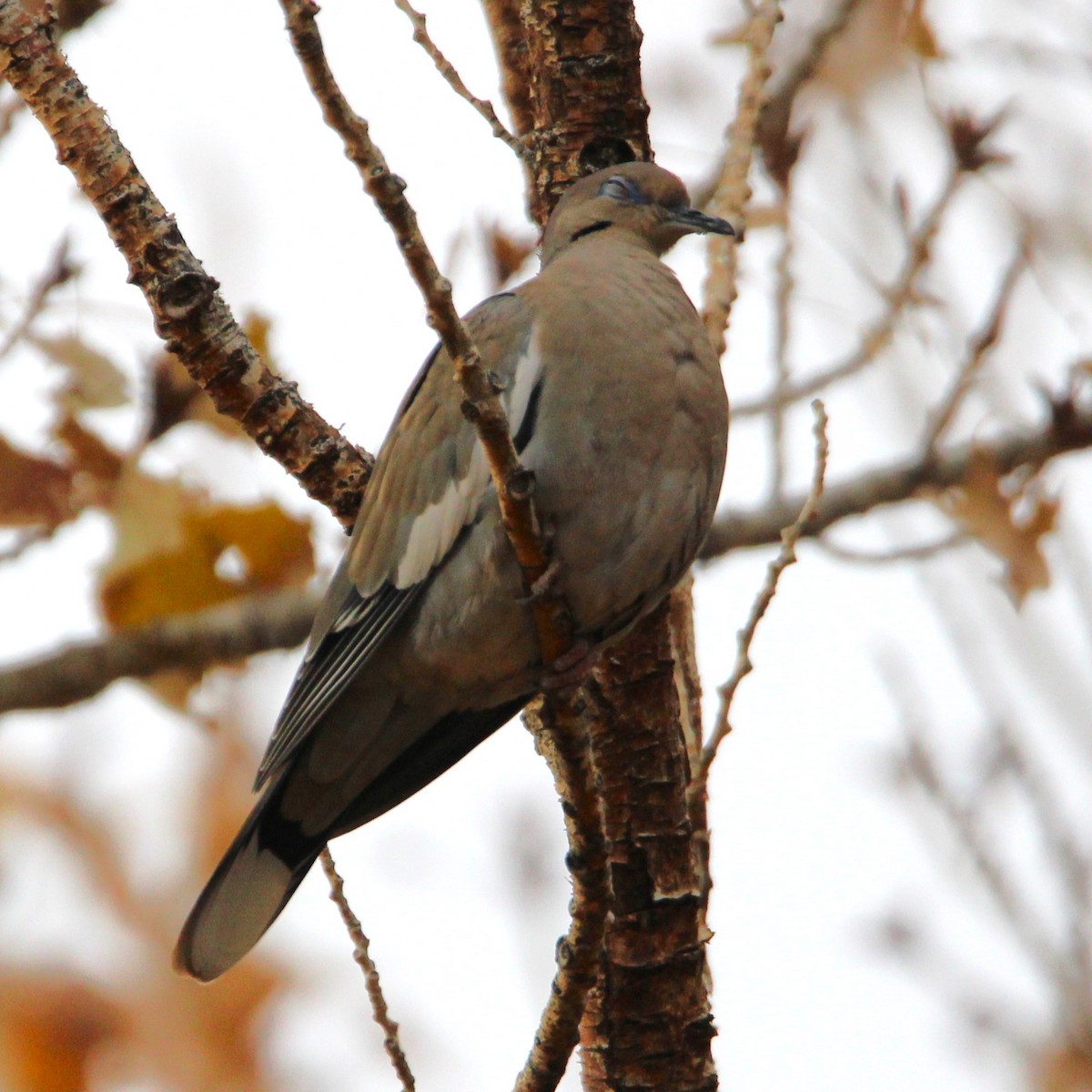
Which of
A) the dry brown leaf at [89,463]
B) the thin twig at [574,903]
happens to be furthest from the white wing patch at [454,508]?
the dry brown leaf at [89,463]

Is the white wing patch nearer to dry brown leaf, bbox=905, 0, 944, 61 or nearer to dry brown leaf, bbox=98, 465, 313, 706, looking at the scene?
dry brown leaf, bbox=98, 465, 313, 706

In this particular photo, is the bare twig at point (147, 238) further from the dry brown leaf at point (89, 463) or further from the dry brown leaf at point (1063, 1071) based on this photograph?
the dry brown leaf at point (1063, 1071)

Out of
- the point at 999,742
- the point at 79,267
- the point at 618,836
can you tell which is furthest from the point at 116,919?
the point at 999,742

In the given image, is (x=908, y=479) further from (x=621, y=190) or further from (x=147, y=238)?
(x=147, y=238)

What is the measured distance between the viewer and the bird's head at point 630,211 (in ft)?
9.95

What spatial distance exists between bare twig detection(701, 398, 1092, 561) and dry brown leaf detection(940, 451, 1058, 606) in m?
0.10

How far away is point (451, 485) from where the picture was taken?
270 cm

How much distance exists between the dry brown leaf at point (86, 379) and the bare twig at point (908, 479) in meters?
1.51

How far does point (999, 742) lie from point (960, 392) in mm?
1218

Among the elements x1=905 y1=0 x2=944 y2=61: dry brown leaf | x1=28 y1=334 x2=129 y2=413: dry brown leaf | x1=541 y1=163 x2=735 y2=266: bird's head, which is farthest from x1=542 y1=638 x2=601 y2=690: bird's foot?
x1=905 y1=0 x2=944 y2=61: dry brown leaf

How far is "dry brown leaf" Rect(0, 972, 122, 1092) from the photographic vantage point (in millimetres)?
4414

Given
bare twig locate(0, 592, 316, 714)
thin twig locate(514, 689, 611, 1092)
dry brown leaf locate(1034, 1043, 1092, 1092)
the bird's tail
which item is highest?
bare twig locate(0, 592, 316, 714)

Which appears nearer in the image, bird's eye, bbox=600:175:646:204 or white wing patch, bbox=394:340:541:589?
white wing patch, bbox=394:340:541:589

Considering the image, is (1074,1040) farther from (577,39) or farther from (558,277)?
(577,39)
